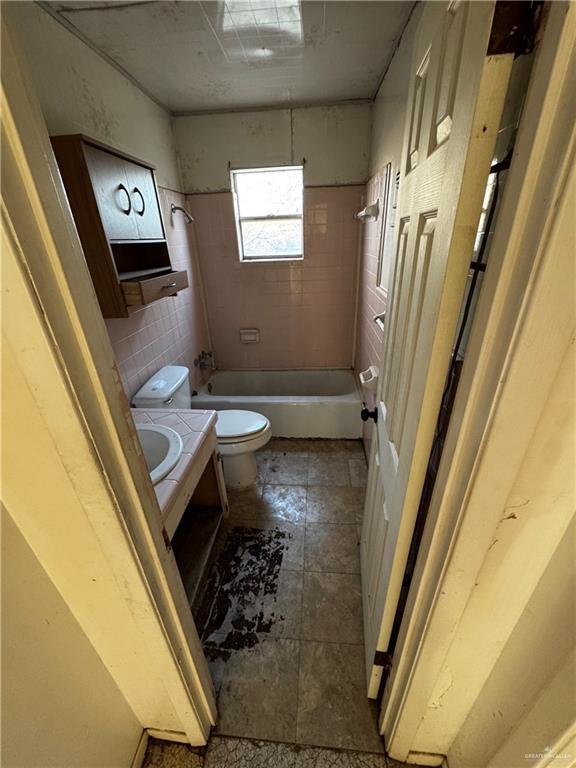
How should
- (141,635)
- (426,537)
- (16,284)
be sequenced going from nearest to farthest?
(16,284) → (426,537) → (141,635)

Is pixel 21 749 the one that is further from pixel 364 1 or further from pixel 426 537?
pixel 364 1

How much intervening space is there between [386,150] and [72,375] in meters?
2.07

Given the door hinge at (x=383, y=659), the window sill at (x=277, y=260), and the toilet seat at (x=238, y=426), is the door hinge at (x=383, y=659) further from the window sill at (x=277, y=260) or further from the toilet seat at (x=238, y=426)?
the window sill at (x=277, y=260)

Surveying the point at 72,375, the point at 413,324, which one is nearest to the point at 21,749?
the point at 72,375

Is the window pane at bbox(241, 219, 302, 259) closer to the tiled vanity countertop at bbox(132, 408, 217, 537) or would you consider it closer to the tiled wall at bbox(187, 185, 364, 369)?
the tiled wall at bbox(187, 185, 364, 369)

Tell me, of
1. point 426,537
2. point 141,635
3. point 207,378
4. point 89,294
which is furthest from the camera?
point 207,378

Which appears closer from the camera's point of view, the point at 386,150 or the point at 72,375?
the point at 72,375

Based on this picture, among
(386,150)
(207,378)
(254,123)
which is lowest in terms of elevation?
(207,378)

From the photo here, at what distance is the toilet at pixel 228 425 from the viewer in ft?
5.74

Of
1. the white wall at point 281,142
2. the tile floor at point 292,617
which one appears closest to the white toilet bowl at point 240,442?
the tile floor at point 292,617

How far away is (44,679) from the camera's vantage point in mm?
651

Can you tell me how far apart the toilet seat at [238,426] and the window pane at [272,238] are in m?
1.49

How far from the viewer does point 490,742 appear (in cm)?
75

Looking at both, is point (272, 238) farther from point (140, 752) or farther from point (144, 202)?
point (140, 752)
